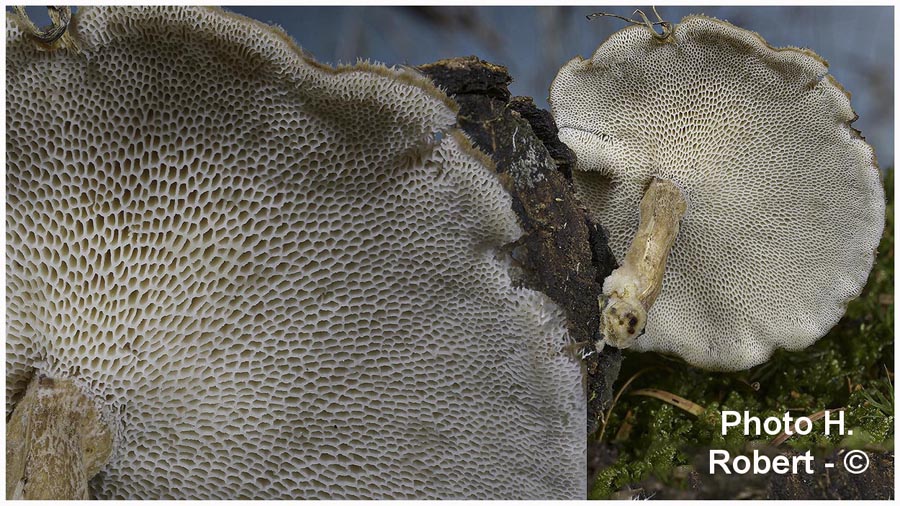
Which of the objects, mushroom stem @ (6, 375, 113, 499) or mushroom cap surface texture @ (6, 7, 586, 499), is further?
mushroom stem @ (6, 375, 113, 499)

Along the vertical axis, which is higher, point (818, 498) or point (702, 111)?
point (702, 111)

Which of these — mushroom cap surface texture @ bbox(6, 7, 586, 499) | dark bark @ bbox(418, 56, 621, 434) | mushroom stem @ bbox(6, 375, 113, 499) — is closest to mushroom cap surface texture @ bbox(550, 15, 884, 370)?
dark bark @ bbox(418, 56, 621, 434)

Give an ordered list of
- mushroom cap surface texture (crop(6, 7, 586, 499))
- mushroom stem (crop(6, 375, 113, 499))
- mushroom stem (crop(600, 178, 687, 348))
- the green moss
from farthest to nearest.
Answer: the green moss → mushroom stem (crop(600, 178, 687, 348)) → mushroom stem (crop(6, 375, 113, 499)) → mushroom cap surface texture (crop(6, 7, 586, 499))

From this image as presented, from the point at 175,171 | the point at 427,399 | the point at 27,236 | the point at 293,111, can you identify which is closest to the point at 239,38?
the point at 293,111

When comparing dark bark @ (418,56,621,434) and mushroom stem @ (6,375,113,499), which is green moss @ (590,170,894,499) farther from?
mushroom stem @ (6,375,113,499)

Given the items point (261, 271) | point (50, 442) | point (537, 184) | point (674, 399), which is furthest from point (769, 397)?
point (50, 442)

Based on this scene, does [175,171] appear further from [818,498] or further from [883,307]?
[883,307]

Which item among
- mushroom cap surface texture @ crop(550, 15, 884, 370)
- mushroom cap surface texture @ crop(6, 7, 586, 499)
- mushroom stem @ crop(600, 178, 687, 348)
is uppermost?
mushroom cap surface texture @ crop(550, 15, 884, 370)

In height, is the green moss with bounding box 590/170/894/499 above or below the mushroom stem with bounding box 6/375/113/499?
above
